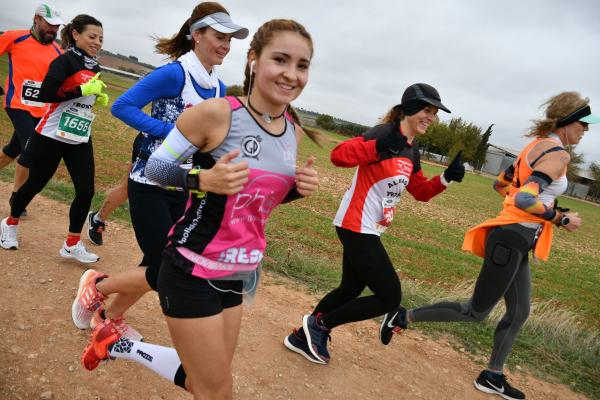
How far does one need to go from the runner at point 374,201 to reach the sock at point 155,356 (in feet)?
4.93

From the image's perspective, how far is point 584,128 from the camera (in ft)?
12.3

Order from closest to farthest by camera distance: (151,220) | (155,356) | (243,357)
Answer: (155,356) → (151,220) → (243,357)

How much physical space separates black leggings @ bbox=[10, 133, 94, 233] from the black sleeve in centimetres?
42

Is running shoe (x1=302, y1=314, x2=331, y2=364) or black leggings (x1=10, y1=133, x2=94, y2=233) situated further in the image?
black leggings (x1=10, y1=133, x2=94, y2=233)

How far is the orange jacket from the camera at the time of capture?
216 inches

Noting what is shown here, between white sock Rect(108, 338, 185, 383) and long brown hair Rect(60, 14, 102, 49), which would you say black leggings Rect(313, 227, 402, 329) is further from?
long brown hair Rect(60, 14, 102, 49)

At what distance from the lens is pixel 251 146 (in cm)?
206

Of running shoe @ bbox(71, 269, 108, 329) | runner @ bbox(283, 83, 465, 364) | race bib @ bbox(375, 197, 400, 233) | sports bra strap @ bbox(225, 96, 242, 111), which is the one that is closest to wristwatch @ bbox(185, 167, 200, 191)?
sports bra strap @ bbox(225, 96, 242, 111)

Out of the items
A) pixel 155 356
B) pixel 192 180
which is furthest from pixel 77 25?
pixel 155 356

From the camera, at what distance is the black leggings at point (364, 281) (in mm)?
3465

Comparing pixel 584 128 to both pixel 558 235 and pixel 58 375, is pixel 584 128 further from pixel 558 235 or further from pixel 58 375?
pixel 558 235

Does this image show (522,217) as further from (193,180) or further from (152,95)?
(152,95)

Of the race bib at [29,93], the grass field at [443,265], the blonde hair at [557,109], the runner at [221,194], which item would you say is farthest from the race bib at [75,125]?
the blonde hair at [557,109]

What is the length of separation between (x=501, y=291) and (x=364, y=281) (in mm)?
1163
